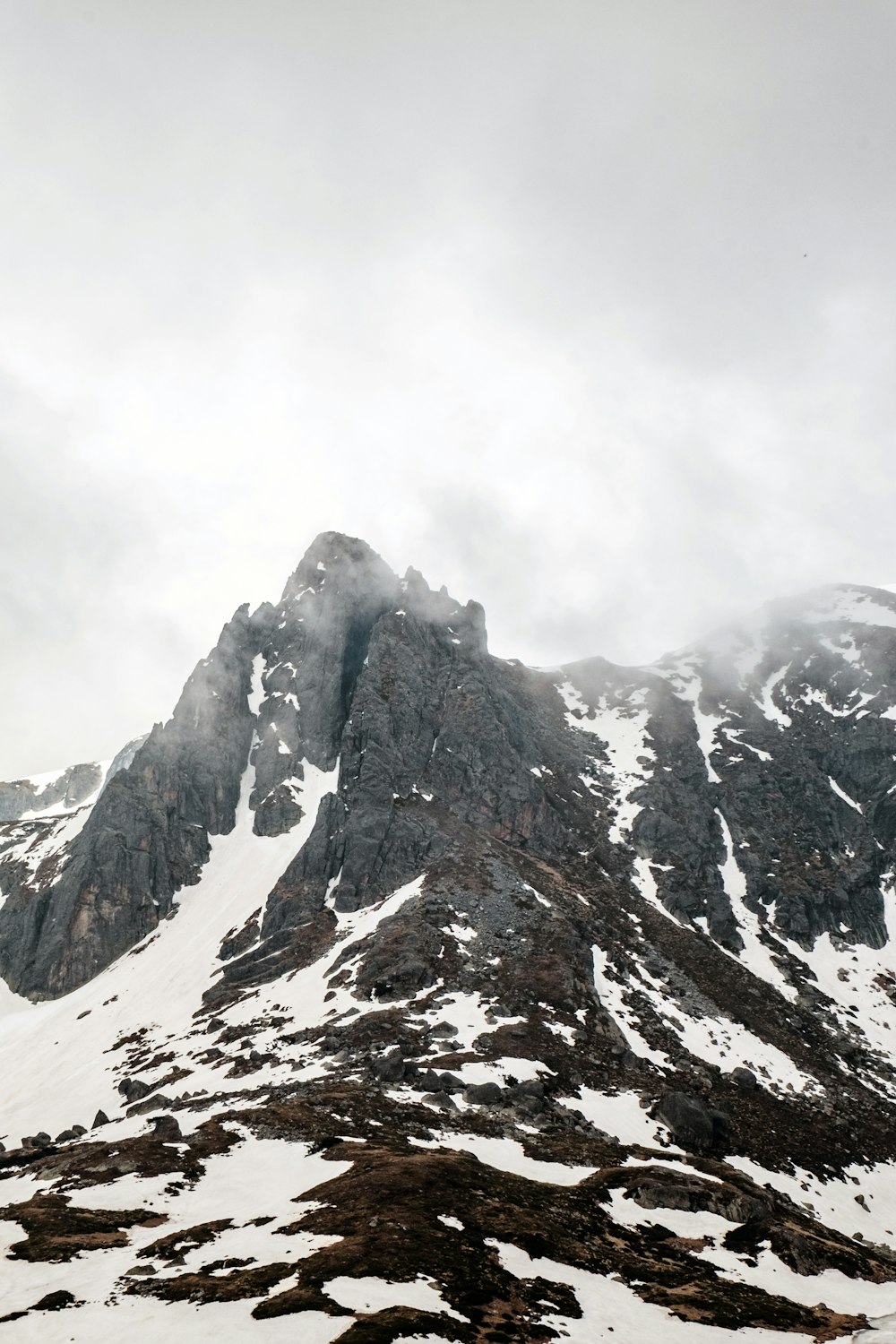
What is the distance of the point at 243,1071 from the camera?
6238 cm

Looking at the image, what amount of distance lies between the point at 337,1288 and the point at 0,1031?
101 m

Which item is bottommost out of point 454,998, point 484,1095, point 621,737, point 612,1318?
point 612,1318

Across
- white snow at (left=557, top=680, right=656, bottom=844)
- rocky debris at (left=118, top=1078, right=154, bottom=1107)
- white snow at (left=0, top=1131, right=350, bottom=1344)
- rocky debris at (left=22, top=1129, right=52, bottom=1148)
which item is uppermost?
white snow at (left=557, top=680, right=656, bottom=844)

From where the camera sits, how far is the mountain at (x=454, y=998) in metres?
28.4

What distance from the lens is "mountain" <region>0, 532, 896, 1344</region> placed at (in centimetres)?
2842

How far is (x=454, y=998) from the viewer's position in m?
71.8

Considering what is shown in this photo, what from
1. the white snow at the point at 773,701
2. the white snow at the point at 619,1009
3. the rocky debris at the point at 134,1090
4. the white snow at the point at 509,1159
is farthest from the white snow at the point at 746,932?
the rocky debris at the point at 134,1090

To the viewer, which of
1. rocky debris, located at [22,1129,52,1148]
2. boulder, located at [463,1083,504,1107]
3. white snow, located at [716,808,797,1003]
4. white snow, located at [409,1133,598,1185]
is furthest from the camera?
white snow, located at [716,808,797,1003]

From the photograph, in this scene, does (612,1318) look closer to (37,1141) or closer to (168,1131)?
(168,1131)

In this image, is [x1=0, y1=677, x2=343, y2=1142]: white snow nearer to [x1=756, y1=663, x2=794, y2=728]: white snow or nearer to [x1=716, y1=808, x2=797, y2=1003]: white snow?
[x1=716, y1=808, x2=797, y2=1003]: white snow

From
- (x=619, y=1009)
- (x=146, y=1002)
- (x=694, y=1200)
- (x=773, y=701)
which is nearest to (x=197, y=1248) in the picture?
(x=694, y=1200)

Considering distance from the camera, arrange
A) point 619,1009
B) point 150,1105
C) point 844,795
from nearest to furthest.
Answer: point 150,1105, point 619,1009, point 844,795

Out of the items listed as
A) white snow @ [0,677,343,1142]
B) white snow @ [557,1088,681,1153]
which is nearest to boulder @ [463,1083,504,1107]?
white snow @ [557,1088,681,1153]

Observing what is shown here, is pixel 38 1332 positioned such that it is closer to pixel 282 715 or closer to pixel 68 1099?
pixel 68 1099
